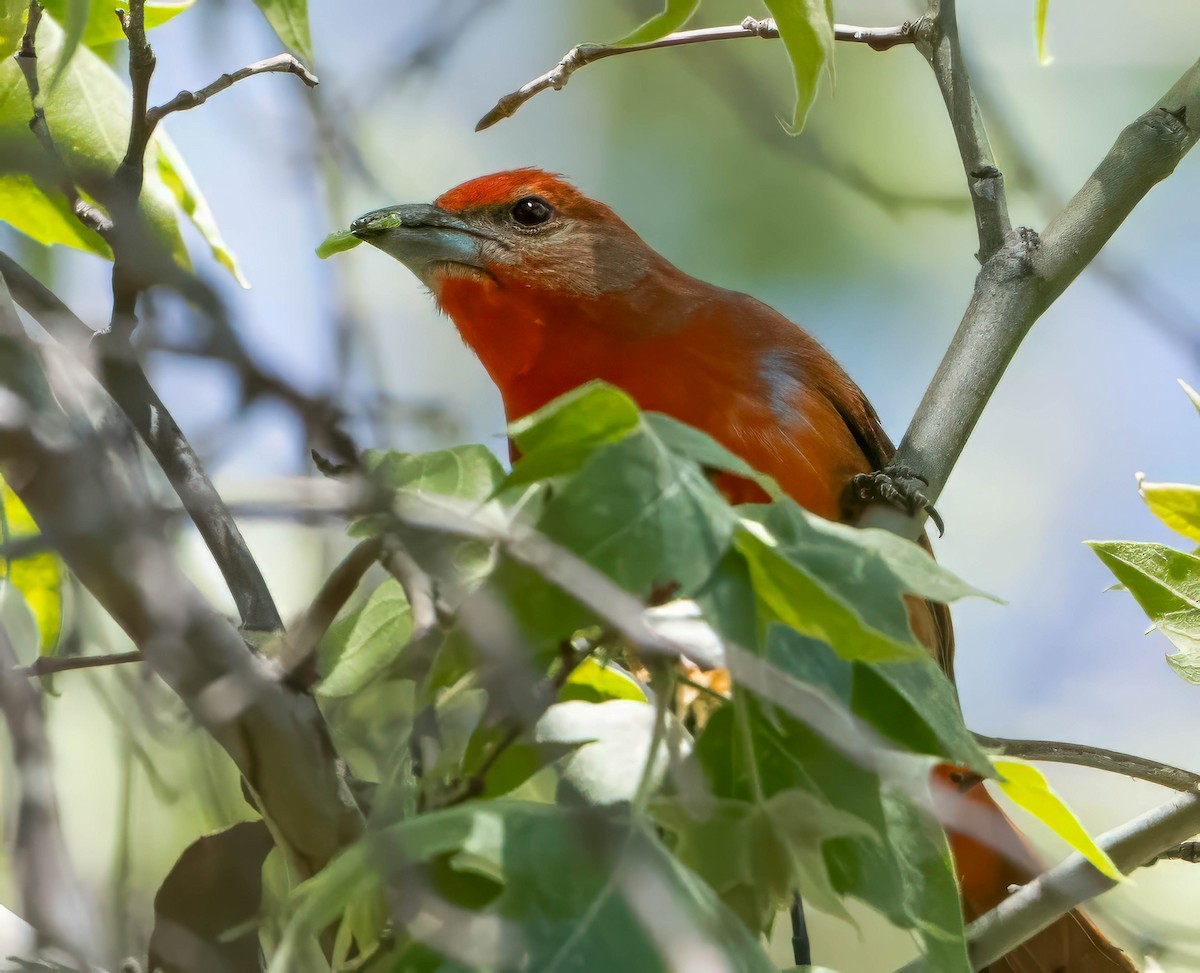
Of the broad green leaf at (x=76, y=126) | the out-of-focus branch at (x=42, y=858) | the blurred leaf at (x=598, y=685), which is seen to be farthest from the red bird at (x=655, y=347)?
the out-of-focus branch at (x=42, y=858)

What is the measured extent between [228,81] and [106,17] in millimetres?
407

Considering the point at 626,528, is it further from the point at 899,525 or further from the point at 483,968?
the point at 899,525

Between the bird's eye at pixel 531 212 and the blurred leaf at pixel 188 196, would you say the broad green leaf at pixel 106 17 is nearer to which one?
the blurred leaf at pixel 188 196

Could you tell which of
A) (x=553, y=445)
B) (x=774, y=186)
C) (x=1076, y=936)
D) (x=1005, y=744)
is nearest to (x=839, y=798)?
(x=553, y=445)

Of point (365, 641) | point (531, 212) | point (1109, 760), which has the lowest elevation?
point (1109, 760)

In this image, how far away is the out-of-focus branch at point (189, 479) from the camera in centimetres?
148

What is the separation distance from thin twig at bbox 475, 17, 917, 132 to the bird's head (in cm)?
96

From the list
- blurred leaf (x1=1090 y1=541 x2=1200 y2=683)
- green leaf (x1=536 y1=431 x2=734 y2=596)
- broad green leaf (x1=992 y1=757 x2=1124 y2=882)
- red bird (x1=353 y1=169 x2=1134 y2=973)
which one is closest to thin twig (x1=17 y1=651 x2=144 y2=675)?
green leaf (x1=536 y1=431 x2=734 y2=596)

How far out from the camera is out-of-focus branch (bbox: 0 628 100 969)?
56.2 inches

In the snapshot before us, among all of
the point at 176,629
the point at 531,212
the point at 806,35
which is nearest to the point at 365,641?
the point at 176,629

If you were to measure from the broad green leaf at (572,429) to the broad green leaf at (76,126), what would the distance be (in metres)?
1.08

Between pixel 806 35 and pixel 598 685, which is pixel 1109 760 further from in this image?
pixel 806 35

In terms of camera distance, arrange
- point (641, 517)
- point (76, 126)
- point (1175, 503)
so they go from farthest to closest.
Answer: point (1175, 503)
point (76, 126)
point (641, 517)

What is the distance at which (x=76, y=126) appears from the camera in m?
2.16
